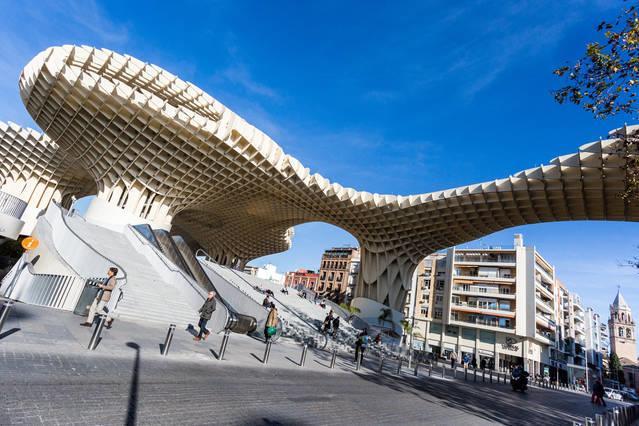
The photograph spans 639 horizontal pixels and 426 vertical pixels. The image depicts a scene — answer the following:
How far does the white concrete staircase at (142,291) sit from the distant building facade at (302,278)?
69078mm

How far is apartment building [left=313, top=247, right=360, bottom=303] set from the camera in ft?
244

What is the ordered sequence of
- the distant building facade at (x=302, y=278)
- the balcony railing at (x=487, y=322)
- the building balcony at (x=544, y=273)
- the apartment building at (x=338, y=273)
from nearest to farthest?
the balcony railing at (x=487, y=322) → the building balcony at (x=544, y=273) → the apartment building at (x=338, y=273) → the distant building facade at (x=302, y=278)

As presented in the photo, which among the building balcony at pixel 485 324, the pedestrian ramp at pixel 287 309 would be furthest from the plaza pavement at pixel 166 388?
the building balcony at pixel 485 324

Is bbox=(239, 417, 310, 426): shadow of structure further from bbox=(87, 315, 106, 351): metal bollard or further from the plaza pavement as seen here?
bbox=(87, 315, 106, 351): metal bollard

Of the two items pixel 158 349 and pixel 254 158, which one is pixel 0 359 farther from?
pixel 254 158

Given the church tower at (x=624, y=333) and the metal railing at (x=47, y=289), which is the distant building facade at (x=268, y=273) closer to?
the metal railing at (x=47, y=289)

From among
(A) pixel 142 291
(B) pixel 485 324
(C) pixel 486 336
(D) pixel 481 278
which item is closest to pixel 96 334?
(A) pixel 142 291

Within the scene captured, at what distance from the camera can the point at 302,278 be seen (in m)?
89.8

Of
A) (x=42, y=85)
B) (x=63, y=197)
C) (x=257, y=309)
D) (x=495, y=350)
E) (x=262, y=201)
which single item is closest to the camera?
(x=257, y=309)

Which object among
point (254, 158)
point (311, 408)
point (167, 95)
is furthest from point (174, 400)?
point (167, 95)

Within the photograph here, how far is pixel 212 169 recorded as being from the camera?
2870 cm

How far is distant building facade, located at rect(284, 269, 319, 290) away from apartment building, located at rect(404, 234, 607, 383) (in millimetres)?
33271

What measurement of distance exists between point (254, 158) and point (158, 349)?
21500 mm

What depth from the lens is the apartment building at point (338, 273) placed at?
74.2 metres
